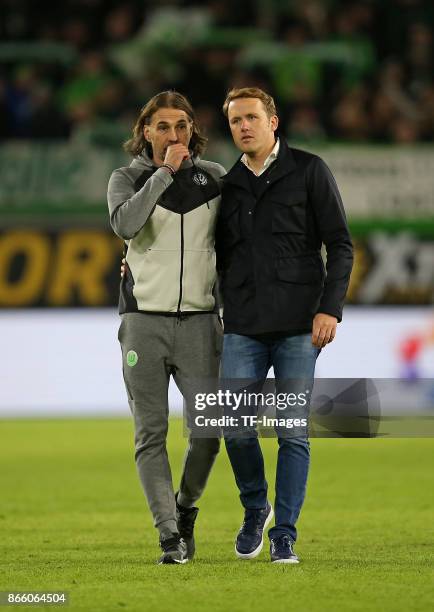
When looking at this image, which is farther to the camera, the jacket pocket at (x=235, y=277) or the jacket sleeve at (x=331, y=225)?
the jacket pocket at (x=235, y=277)

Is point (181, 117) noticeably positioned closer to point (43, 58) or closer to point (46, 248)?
point (46, 248)

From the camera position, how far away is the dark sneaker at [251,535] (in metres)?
6.52

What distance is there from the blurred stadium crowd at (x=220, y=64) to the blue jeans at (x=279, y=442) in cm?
1106

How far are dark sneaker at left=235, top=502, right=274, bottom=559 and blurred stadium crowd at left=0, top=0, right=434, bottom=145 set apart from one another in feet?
36.3

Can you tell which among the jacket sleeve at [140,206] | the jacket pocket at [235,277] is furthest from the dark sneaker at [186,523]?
the jacket sleeve at [140,206]

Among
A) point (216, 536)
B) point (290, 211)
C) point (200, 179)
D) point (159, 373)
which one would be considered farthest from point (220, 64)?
point (159, 373)

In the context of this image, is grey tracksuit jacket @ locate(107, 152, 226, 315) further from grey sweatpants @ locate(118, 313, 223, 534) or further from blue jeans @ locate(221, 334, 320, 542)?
blue jeans @ locate(221, 334, 320, 542)

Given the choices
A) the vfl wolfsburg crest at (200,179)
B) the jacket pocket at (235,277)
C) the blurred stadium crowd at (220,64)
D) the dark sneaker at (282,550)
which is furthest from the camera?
the blurred stadium crowd at (220,64)

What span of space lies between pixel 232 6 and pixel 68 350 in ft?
20.0

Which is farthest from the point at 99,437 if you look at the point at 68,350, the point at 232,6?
the point at 232,6

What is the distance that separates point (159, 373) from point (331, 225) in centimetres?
104

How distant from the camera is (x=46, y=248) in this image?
16797mm

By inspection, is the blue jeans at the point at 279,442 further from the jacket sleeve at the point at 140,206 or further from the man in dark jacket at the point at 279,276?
the jacket sleeve at the point at 140,206

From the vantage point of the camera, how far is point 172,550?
6328mm
